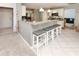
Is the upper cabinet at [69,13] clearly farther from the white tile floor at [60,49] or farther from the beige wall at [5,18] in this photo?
the white tile floor at [60,49]

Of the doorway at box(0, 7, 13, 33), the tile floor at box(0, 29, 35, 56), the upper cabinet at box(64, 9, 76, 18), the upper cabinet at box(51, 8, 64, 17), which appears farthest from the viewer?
the upper cabinet at box(64, 9, 76, 18)

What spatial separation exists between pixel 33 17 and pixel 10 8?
4.70 meters

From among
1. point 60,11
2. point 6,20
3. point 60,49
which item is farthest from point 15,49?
point 60,11

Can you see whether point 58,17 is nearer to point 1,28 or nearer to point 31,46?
point 1,28

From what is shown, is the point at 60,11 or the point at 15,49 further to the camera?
the point at 60,11

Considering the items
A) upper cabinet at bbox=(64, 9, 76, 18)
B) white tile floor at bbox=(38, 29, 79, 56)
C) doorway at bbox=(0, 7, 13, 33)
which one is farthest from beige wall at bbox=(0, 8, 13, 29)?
upper cabinet at bbox=(64, 9, 76, 18)

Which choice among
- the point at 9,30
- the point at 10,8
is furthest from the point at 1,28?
the point at 10,8

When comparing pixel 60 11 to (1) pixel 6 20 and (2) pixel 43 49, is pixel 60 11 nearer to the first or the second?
(1) pixel 6 20

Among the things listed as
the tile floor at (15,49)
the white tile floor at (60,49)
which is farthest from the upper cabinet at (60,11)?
the tile floor at (15,49)

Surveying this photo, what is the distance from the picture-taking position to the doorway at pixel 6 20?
24.2 feet

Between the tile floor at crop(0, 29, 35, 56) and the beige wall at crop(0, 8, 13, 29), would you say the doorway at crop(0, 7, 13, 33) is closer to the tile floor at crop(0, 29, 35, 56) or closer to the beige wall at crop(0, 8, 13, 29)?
the beige wall at crop(0, 8, 13, 29)

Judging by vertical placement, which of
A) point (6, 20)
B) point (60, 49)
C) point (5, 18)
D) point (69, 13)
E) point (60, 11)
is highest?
point (60, 11)

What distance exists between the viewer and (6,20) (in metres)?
7.75

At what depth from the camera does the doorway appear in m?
7.37
